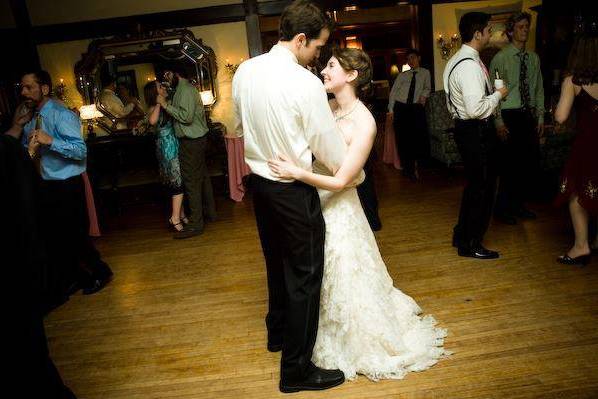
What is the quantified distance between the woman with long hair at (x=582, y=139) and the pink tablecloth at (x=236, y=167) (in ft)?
11.7

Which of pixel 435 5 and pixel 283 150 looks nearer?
pixel 283 150

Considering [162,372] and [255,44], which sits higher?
[255,44]

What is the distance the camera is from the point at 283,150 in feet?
5.45

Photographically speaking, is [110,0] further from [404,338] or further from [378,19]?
[378,19]

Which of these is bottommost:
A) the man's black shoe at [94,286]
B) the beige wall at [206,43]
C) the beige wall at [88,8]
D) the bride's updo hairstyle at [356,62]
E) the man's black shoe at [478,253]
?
the man's black shoe at [94,286]

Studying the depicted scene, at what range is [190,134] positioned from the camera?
4102 millimetres

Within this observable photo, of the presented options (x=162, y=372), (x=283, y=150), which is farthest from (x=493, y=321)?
(x=162, y=372)

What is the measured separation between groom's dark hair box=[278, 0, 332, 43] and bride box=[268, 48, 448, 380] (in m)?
0.40

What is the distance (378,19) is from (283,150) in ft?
41.7

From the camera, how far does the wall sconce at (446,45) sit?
24.3 ft

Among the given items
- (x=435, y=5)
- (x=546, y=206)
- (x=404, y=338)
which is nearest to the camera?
(x=404, y=338)

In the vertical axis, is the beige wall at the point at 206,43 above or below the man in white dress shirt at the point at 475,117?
above

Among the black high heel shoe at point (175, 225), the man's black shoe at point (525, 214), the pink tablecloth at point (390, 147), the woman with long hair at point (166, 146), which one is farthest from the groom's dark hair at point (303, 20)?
the pink tablecloth at point (390, 147)

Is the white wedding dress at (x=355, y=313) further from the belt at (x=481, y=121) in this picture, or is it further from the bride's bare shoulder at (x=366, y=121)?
the belt at (x=481, y=121)
